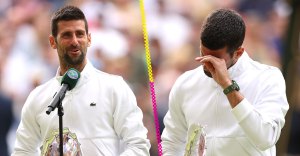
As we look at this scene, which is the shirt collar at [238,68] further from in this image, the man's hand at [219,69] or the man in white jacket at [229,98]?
the man's hand at [219,69]

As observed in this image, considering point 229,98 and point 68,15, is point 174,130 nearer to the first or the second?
point 229,98

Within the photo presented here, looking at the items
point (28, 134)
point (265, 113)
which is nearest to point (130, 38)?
point (28, 134)

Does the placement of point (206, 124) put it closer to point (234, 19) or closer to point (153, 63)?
point (234, 19)

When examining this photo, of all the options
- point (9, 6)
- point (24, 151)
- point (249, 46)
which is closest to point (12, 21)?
point (9, 6)

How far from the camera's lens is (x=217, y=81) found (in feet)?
25.0

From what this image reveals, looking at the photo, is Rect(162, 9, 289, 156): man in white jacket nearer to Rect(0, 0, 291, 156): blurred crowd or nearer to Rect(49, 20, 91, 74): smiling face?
Rect(49, 20, 91, 74): smiling face

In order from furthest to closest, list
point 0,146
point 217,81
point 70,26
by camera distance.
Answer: point 0,146 < point 70,26 < point 217,81

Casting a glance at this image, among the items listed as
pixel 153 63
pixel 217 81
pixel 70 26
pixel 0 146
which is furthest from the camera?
pixel 153 63

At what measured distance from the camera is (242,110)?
750 centimetres

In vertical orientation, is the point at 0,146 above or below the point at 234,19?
below

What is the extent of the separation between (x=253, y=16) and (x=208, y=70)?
6.82 m

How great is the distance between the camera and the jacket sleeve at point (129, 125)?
8086mm

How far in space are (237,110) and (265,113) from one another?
235 millimetres

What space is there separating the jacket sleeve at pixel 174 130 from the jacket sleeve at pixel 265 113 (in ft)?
2.01
